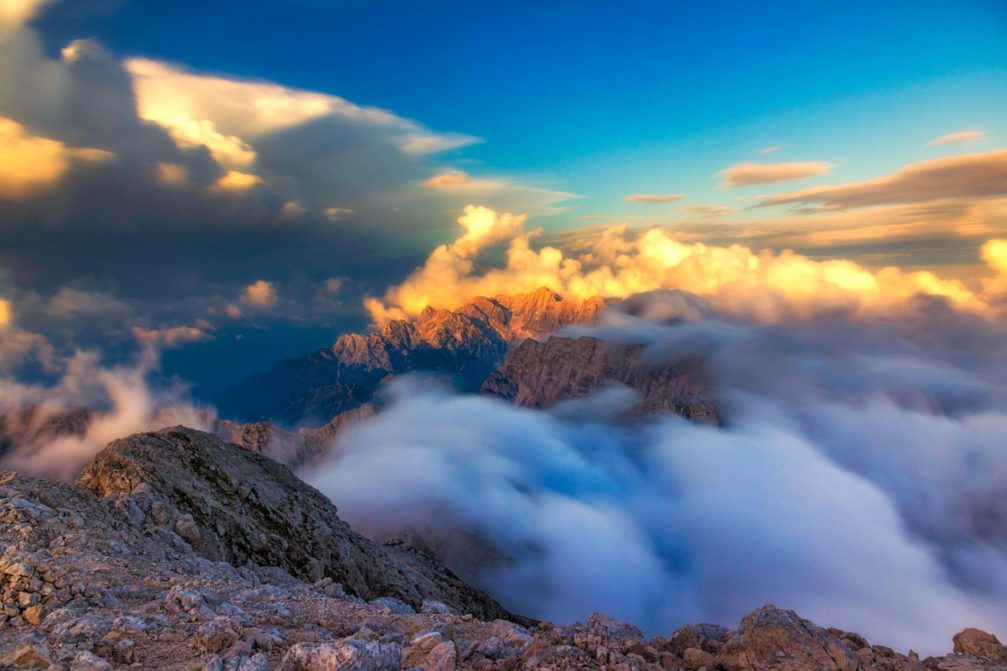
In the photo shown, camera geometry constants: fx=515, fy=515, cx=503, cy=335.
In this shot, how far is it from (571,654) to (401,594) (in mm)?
87689

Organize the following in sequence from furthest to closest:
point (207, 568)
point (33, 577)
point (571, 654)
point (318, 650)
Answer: point (207, 568) < point (33, 577) < point (571, 654) < point (318, 650)

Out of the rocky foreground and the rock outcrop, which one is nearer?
the rocky foreground

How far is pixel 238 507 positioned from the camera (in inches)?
3228

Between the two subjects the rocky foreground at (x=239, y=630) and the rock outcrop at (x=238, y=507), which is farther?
the rock outcrop at (x=238, y=507)

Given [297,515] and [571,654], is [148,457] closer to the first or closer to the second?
[297,515]

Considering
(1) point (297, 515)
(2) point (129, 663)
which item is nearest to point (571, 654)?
(2) point (129, 663)

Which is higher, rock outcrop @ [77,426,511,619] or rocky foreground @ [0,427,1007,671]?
rocky foreground @ [0,427,1007,671]

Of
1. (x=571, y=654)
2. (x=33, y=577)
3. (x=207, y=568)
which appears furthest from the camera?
(x=207, y=568)

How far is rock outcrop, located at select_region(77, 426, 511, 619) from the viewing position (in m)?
64.2

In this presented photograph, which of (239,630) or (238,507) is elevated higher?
(239,630)

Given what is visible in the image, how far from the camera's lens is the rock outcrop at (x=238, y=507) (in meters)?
64.2

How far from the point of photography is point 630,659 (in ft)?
67.4

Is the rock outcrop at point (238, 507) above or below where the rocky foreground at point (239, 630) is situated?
below

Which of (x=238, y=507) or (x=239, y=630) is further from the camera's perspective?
(x=238, y=507)
